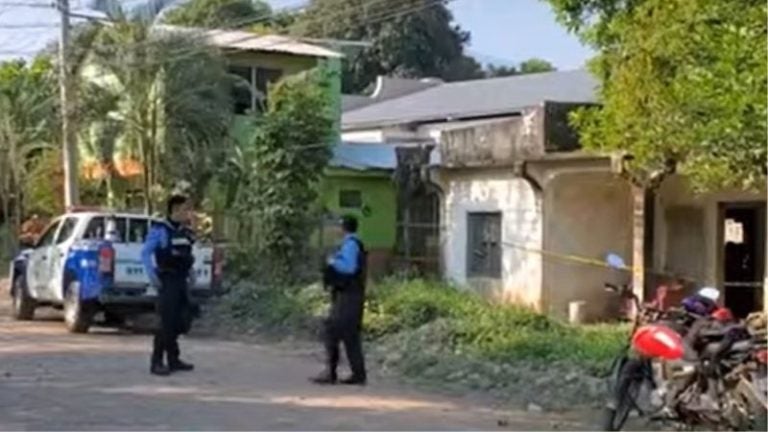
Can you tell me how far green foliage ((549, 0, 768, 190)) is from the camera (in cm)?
1302

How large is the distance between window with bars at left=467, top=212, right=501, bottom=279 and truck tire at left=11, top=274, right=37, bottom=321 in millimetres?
7928

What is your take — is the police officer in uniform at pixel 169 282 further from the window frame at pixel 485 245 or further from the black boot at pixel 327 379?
the window frame at pixel 485 245

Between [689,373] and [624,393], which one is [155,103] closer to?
[624,393]

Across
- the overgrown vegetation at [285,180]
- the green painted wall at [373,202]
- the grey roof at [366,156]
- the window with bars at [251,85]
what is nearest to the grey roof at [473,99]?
the grey roof at [366,156]

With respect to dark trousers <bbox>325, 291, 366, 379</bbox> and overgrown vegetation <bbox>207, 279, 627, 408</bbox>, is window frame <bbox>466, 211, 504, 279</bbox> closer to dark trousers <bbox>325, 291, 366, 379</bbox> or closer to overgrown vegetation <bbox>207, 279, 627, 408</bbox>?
overgrown vegetation <bbox>207, 279, 627, 408</bbox>

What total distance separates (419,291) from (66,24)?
1300 cm

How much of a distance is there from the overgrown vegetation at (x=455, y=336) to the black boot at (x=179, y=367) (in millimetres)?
2231

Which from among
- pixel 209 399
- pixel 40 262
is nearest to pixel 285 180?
pixel 40 262

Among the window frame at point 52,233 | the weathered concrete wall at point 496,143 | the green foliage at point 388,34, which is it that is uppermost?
the green foliage at point 388,34

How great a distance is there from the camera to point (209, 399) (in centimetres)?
1293

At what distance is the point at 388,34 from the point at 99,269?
1601 inches

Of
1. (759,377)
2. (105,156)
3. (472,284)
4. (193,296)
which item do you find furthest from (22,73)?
(759,377)

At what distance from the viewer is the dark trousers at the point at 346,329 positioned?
45.8 feet

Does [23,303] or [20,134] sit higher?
[20,134]
